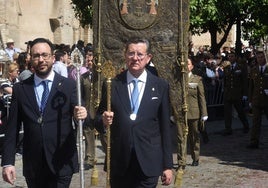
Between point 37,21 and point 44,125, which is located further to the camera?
point 37,21

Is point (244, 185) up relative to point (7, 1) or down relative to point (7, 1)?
down

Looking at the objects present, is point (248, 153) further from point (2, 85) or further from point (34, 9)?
point (34, 9)

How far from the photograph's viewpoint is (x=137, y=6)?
10188 millimetres

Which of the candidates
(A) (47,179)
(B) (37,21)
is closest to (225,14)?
(B) (37,21)

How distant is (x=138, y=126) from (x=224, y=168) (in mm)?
5608

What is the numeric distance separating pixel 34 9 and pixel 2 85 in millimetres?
19717

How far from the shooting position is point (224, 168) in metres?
10.7

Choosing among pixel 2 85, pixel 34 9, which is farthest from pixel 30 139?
pixel 34 9

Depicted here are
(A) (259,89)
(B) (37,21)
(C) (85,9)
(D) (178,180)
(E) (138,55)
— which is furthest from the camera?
(B) (37,21)

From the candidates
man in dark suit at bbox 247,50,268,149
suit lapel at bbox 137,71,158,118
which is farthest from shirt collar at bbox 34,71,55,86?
man in dark suit at bbox 247,50,268,149

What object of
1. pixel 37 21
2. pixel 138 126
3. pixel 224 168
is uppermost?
pixel 37 21

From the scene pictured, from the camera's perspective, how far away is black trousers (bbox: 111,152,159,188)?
5.38 m

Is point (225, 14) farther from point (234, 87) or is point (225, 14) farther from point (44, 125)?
point (44, 125)

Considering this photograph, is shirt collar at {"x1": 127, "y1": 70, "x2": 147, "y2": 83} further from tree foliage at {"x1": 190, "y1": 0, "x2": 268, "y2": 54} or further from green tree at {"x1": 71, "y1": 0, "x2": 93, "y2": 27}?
green tree at {"x1": 71, "y1": 0, "x2": 93, "y2": 27}
